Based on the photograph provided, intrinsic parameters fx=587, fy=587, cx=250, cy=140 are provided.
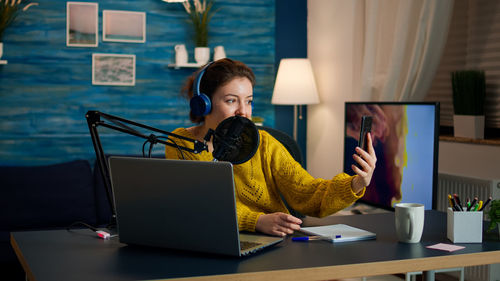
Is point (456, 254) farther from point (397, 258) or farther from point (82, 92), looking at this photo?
point (82, 92)

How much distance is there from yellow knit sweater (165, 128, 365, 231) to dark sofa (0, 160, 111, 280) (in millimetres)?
1866

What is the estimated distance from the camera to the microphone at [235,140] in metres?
1.39

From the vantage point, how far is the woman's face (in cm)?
188

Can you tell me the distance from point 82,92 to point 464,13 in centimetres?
260

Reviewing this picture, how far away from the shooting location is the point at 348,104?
322cm

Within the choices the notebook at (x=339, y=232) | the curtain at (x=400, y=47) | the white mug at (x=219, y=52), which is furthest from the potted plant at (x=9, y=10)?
the notebook at (x=339, y=232)

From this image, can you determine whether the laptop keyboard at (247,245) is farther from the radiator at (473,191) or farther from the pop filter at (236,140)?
the radiator at (473,191)

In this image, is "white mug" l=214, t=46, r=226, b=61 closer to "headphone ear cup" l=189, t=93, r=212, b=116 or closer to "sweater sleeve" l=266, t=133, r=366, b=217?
"sweater sleeve" l=266, t=133, r=366, b=217

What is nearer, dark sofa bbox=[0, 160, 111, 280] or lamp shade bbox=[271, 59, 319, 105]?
dark sofa bbox=[0, 160, 111, 280]

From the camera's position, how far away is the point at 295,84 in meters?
4.31

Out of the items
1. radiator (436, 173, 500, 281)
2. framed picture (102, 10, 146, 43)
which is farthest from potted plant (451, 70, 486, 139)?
framed picture (102, 10, 146, 43)

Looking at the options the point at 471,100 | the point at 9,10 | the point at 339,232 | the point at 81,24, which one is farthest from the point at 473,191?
the point at 9,10

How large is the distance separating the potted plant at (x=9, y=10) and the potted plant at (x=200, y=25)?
1126 millimetres

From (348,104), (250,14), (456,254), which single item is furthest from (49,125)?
(456,254)
